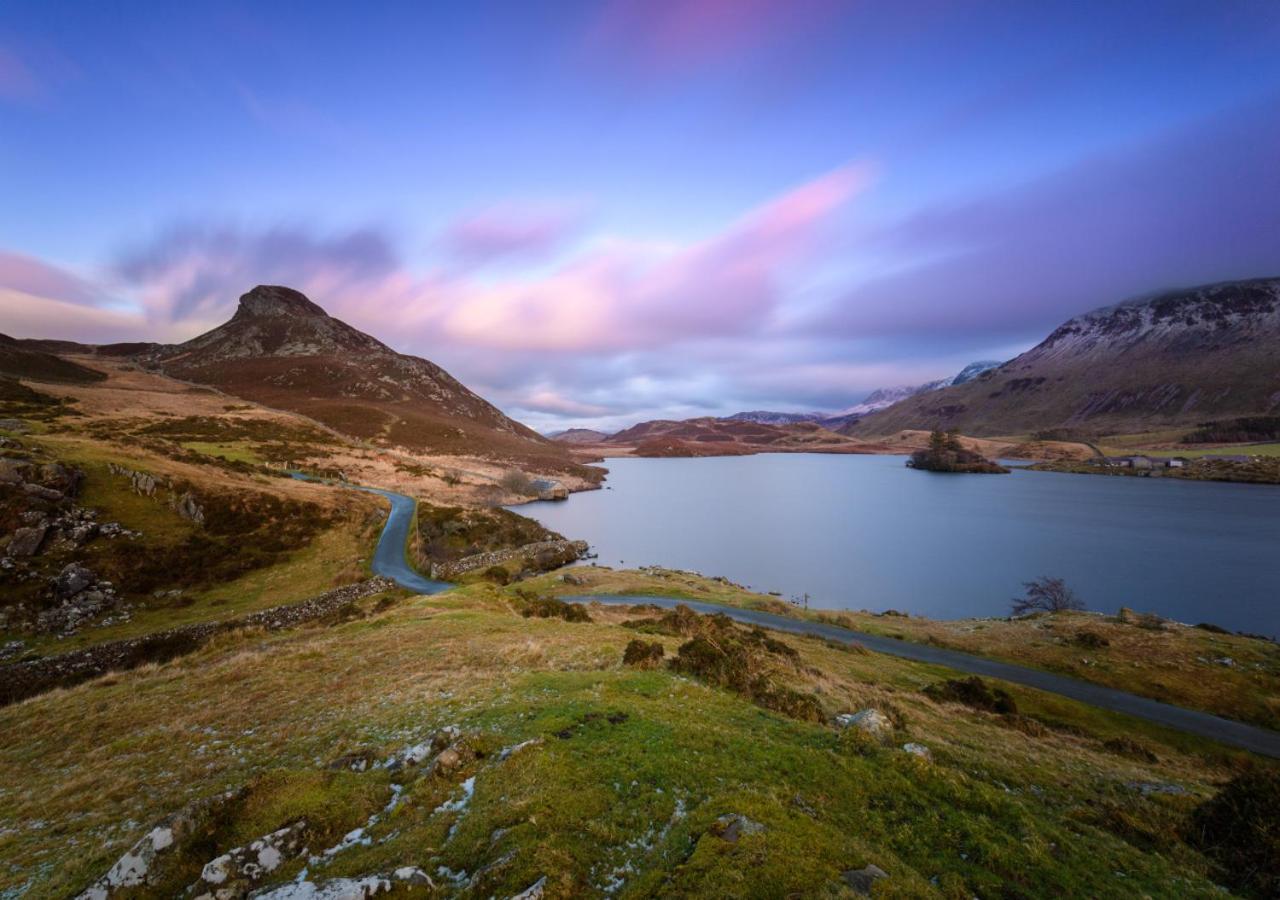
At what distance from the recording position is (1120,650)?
36.9 m

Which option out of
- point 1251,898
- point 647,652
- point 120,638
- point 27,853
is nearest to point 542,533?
point 120,638

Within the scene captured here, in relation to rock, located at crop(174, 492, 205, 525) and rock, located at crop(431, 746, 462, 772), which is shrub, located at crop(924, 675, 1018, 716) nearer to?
rock, located at crop(431, 746, 462, 772)

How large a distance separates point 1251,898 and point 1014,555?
78.6 metres

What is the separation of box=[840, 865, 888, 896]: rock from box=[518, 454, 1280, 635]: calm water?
5430cm

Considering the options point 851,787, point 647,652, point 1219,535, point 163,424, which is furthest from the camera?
point 163,424

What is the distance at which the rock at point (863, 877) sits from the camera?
20.1 ft

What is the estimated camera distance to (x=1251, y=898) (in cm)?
831

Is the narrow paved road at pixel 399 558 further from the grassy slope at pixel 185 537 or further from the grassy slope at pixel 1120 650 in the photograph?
the grassy slope at pixel 1120 650

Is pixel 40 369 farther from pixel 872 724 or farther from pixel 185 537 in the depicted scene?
pixel 872 724

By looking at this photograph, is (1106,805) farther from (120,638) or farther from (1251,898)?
(120,638)

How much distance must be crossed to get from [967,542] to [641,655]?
266 ft

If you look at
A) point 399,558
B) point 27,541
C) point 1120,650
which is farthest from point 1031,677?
point 27,541

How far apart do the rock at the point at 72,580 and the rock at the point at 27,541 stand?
8.06ft

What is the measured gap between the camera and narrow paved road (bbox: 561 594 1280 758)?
27.0 meters
